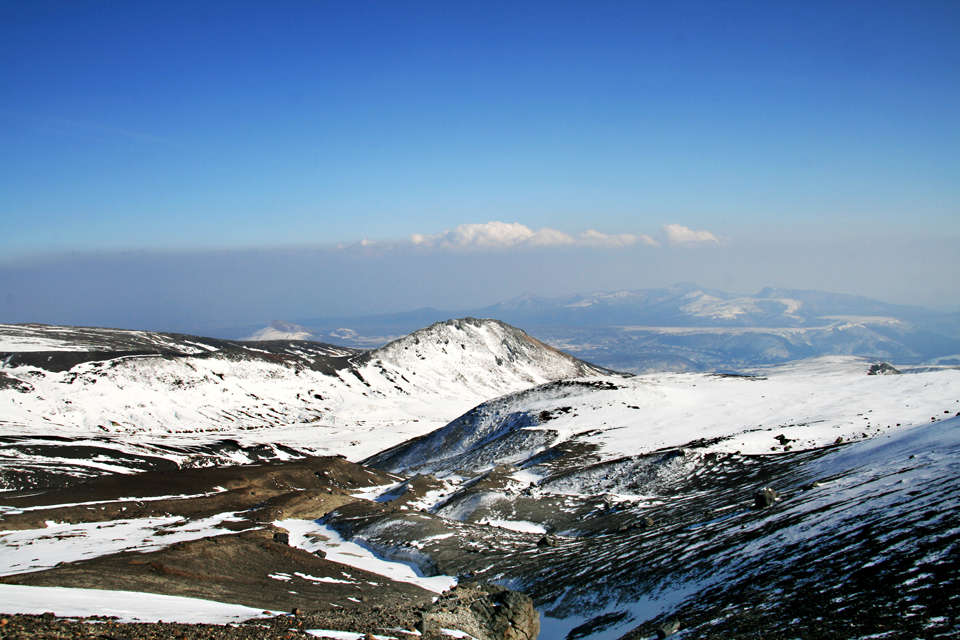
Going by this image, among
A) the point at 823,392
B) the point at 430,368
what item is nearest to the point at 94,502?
the point at 823,392

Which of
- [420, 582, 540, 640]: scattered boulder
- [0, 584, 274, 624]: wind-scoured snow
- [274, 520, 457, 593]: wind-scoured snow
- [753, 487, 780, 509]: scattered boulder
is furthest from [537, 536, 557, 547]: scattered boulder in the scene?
[0, 584, 274, 624]: wind-scoured snow

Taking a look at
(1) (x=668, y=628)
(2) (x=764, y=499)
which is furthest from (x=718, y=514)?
(1) (x=668, y=628)

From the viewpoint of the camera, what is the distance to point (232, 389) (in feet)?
426

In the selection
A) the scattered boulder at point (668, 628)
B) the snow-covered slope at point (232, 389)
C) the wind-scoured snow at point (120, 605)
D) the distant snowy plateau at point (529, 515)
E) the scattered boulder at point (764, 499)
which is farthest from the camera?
the snow-covered slope at point (232, 389)

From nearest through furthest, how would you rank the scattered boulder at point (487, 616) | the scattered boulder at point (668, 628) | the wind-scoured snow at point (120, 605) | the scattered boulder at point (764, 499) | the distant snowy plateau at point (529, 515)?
1. the wind-scoured snow at point (120, 605)
2. the scattered boulder at point (668, 628)
3. the distant snowy plateau at point (529, 515)
4. the scattered boulder at point (487, 616)
5. the scattered boulder at point (764, 499)

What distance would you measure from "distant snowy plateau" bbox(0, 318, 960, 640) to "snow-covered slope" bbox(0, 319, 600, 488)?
104cm

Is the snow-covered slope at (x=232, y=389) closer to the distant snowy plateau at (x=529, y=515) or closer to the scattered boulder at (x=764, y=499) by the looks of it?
the distant snowy plateau at (x=529, y=515)

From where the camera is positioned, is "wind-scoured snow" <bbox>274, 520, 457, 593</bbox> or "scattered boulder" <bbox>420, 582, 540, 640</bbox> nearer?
"scattered boulder" <bbox>420, 582, 540, 640</bbox>

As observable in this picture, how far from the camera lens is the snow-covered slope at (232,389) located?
93875 millimetres

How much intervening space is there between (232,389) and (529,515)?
102 metres

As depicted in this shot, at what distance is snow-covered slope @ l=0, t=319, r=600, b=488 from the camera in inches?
3696

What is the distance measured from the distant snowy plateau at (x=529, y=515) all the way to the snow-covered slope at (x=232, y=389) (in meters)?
1.04

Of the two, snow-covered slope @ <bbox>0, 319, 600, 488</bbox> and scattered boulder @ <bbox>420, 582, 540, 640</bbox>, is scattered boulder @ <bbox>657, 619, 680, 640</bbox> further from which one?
snow-covered slope @ <bbox>0, 319, 600, 488</bbox>

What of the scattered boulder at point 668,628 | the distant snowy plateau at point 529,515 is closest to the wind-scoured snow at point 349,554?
the distant snowy plateau at point 529,515
